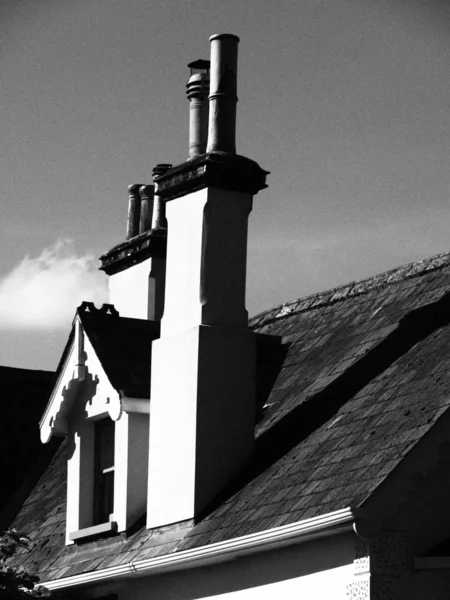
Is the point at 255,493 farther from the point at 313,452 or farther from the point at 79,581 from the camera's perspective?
the point at 79,581

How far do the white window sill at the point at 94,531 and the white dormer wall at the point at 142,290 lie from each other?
13.3 ft

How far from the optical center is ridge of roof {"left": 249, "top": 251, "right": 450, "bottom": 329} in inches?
697

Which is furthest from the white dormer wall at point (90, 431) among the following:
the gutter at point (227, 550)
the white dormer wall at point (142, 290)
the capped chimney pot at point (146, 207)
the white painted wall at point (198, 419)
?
the capped chimney pot at point (146, 207)

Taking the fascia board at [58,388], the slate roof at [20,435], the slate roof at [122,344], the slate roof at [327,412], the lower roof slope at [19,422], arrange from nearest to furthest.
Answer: the slate roof at [327,412] < the slate roof at [122,344] < the fascia board at [58,388] < the slate roof at [20,435] < the lower roof slope at [19,422]

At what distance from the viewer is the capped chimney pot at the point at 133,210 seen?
22500 mm

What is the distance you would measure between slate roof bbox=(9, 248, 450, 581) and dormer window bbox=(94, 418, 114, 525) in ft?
1.85

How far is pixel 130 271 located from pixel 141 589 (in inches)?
250

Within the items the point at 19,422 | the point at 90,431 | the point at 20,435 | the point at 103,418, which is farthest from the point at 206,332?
the point at 19,422

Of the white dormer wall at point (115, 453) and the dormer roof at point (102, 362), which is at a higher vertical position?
the dormer roof at point (102, 362)

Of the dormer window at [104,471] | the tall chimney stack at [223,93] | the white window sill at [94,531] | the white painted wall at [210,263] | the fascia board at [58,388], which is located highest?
the tall chimney stack at [223,93]

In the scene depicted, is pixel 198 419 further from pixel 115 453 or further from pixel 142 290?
pixel 142 290

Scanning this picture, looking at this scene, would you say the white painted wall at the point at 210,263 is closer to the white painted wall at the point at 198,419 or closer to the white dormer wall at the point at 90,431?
the white painted wall at the point at 198,419

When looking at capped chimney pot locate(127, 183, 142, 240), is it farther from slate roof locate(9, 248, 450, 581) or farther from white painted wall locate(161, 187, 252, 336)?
white painted wall locate(161, 187, 252, 336)

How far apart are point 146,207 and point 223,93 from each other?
5.31 metres
